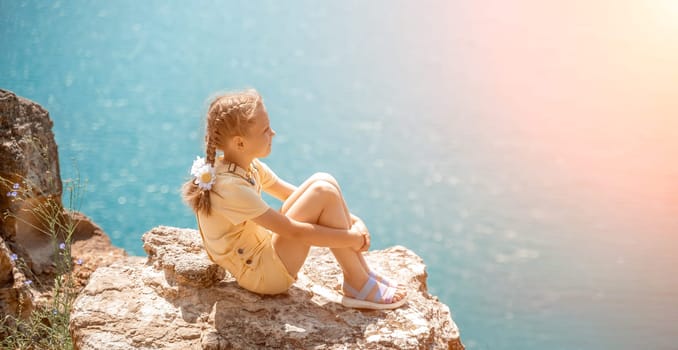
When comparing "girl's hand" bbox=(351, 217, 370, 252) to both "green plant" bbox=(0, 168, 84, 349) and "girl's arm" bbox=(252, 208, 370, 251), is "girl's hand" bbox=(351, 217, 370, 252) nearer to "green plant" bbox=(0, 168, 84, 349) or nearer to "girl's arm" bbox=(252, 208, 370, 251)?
"girl's arm" bbox=(252, 208, 370, 251)

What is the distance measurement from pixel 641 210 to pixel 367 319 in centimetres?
434

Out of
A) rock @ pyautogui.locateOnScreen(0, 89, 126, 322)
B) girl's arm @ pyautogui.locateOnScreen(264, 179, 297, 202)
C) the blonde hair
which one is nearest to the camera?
the blonde hair

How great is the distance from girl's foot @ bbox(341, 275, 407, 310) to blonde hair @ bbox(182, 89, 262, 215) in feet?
2.07

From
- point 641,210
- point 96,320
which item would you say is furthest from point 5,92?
point 641,210

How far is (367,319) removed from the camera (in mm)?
2549

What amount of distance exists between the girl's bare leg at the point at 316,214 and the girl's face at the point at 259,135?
228mm

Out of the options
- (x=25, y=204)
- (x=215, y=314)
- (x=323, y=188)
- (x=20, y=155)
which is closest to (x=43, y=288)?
(x=25, y=204)

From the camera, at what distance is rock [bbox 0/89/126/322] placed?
10.8 ft

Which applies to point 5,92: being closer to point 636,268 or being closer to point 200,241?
point 200,241

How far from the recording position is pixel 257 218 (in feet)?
7.78

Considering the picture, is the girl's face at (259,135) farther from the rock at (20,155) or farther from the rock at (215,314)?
the rock at (20,155)

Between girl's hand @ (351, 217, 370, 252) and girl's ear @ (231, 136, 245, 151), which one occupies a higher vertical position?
girl's ear @ (231, 136, 245, 151)

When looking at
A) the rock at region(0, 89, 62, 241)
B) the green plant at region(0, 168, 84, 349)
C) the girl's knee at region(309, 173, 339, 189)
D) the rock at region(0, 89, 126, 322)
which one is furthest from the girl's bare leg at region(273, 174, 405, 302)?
the rock at region(0, 89, 62, 241)

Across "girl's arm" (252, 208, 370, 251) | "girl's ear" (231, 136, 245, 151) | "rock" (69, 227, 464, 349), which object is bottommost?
"rock" (69, 227, 464, 349)
